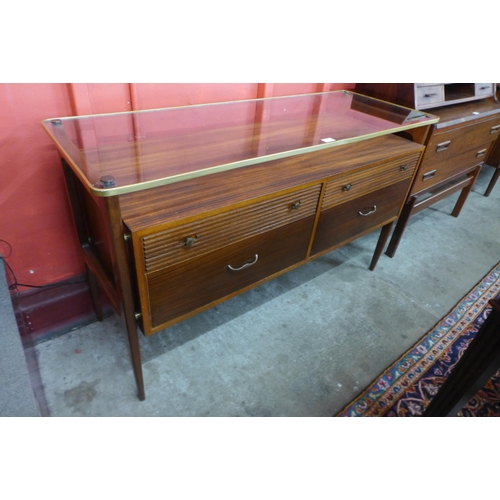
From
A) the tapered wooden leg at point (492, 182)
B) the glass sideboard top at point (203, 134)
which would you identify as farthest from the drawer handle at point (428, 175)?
the tapered wooden leg at point (492, 182)

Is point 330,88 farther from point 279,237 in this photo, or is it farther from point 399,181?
point 279,237

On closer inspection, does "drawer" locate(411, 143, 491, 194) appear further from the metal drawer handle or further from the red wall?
the red wall

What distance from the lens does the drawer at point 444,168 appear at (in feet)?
5.71

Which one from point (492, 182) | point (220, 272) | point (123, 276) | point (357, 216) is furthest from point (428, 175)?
point (123, 276)

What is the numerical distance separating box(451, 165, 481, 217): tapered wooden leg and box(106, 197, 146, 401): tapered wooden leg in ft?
7.44

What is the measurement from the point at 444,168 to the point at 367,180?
2.54 ft

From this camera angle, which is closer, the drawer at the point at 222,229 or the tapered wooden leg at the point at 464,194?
the drawer at the point at 222,229

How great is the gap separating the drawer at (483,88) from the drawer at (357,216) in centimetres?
92

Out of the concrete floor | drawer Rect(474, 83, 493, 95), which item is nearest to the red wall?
the concrete floor

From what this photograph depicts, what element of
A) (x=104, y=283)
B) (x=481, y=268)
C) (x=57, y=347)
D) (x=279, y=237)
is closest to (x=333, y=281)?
(x=279, y=237)

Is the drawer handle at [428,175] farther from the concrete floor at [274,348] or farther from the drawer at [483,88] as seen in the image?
the drawer at [483,88]

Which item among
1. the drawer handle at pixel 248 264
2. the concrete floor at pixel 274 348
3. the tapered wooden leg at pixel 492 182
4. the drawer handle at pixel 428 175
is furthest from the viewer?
the tapered wooden leg at pixel 492 182

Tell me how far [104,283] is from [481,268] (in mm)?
2020

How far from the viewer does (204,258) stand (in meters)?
1.04
